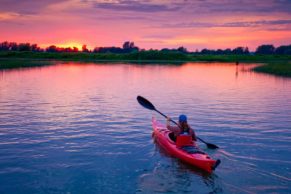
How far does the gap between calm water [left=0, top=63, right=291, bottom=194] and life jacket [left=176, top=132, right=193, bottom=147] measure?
2.10 feet

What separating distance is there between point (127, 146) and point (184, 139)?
268 centimetres

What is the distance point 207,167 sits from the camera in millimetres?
10664

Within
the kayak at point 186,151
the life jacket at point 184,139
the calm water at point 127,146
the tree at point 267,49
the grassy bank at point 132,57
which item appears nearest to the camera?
the calm water at point 127,146

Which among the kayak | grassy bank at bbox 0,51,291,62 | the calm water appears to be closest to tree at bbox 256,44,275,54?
grassy bank at bbox 0,51,291,62

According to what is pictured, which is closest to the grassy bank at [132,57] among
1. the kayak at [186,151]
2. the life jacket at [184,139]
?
the kayak at [186,151]

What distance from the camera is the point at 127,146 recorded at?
1395 centimetres

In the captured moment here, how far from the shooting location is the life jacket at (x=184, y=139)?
1212 cm

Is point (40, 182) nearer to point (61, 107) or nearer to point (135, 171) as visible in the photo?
point (135, 171)

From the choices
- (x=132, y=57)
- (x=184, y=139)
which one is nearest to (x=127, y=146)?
(x=184, y=139)

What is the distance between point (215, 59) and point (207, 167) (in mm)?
114598

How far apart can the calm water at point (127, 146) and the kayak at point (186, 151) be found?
233mm

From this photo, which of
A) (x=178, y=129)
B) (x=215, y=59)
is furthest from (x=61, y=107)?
(x=215, y=59)

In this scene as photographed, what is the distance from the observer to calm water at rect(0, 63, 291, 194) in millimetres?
10203

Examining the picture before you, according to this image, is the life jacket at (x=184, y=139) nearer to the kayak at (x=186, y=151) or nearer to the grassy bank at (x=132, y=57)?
the kayak at (x=186, y=151)
